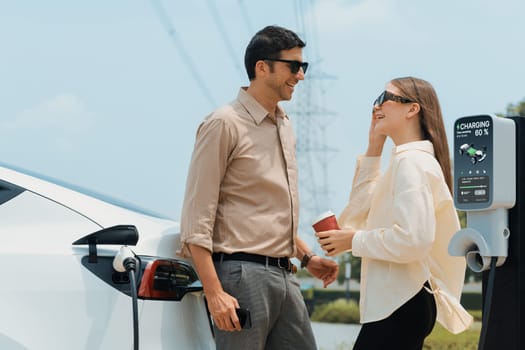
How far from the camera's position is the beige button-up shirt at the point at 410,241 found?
3951mm

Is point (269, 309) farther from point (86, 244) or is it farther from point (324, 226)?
point (86, 244)

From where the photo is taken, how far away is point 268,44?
4.11 m

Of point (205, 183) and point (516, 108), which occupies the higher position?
point (205, 183)

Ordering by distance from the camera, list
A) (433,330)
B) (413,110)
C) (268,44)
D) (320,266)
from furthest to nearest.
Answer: (433,330) → (320,266) → (413,110) → (268,44)

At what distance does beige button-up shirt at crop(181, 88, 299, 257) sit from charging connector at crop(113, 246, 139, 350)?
0.97 feet

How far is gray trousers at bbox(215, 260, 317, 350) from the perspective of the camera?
3.83m

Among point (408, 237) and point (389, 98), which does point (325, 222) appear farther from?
point (389, 98)

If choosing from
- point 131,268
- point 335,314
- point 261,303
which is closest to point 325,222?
point 261,303

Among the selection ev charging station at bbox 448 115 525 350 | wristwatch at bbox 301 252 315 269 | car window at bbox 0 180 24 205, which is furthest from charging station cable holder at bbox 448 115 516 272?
car window at bbox 0 180 24 205

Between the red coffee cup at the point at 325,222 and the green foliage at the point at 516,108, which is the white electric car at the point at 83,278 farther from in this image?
the green foliage at the point at 516,108

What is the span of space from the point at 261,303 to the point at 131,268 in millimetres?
613

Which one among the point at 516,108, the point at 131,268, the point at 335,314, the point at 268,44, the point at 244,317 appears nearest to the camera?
the point at 131,268

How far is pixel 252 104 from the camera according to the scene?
407 centimetres

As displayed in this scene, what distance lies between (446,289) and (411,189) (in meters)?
0.48
